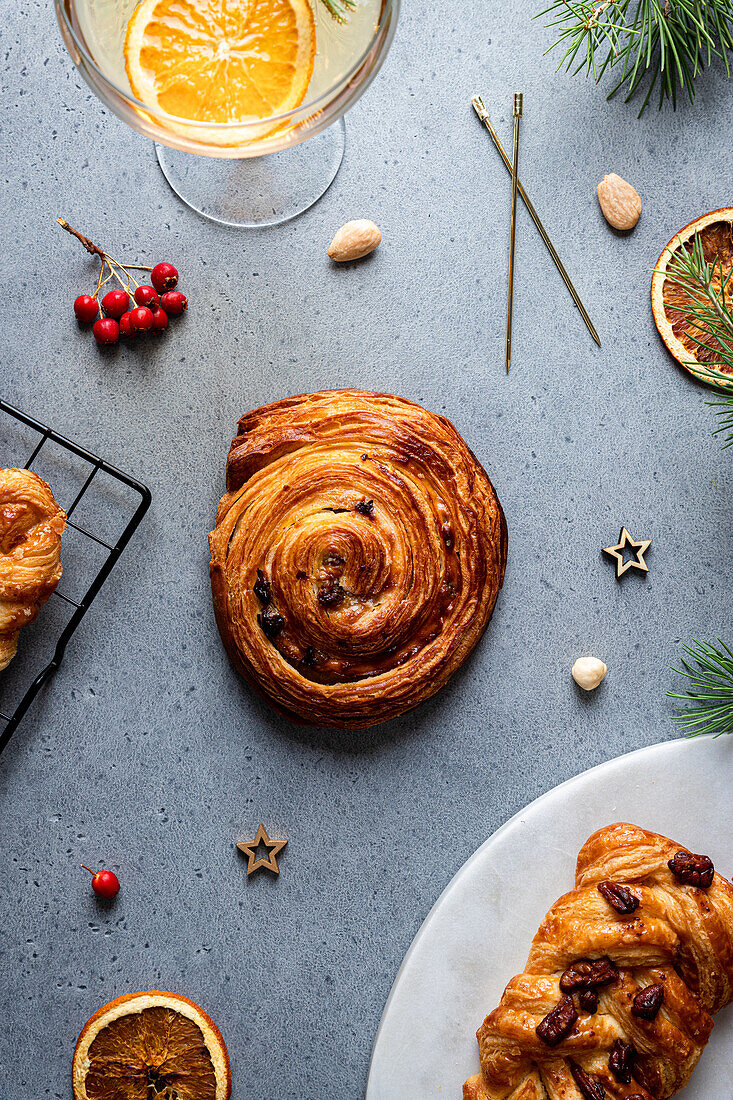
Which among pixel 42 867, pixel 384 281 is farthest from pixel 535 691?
pixel 42 867

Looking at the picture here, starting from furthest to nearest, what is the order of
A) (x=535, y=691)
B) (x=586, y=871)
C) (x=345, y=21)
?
(x=535, y=691), (x=586, y=871), (x=345, y=21)

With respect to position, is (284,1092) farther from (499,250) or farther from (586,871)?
(499,250)

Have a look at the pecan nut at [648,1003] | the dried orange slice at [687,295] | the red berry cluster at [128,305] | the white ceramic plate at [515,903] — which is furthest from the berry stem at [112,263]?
the pecan nut at [648,1003]

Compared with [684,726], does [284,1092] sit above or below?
below

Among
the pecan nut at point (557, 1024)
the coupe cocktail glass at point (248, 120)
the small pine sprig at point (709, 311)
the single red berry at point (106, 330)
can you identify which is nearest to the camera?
the coupe cocktail glass at point (248, 120)

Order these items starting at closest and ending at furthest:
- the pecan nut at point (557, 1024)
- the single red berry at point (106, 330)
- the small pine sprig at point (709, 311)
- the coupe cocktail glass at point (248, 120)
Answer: the coupe cocktail glass at point (248, 120) < the pecan nut at point (557, 1024) < the small pine sprig at point (709, 311) < the single red berry at point (106, 330)

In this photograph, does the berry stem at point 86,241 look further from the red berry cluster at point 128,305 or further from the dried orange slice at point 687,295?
the dried orange slice at point 687,295
